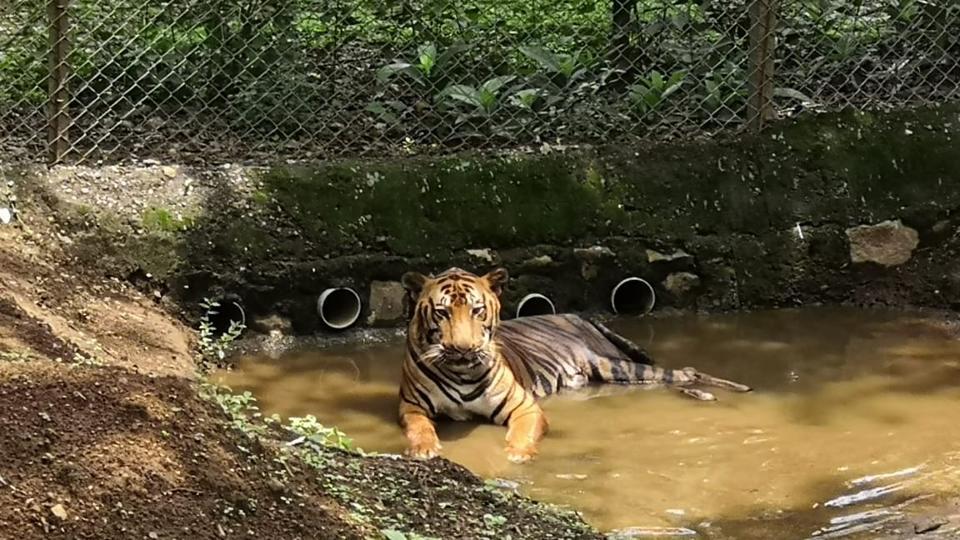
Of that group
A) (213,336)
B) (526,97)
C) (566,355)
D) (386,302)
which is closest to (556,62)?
(526,97)

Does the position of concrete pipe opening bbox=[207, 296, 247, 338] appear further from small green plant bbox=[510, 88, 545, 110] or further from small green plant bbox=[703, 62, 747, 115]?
small green plant bbox=[703, 62, 747, 115]

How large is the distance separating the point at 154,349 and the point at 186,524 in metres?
2.88

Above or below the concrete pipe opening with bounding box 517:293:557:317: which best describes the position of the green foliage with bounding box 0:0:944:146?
above

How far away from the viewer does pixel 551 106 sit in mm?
8102

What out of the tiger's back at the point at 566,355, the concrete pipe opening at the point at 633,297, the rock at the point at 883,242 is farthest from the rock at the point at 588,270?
the rock at the point at 883,242

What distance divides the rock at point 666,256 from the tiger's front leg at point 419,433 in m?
2.34

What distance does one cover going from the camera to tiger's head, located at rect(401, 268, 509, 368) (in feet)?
19.7

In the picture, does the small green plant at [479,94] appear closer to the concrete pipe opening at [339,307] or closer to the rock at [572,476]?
the concrete pipe opening at [339,307]

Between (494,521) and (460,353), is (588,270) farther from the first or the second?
(494,521)

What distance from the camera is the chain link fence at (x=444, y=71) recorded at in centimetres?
748

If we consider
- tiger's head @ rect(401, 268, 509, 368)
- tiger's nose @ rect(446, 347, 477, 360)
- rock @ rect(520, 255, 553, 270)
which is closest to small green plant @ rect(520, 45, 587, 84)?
rock @ rect(520, 255, 553, 270)

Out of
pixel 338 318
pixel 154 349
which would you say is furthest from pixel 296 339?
pixel 154 349

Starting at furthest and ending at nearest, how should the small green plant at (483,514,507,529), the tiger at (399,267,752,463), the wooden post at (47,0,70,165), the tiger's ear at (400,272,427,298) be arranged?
1. the wooden post at (47,0,70,165)
2. the tiger's ear at (400,272,427,298)
3. the tiger at (399,267,752,463)
4. the small green plant at (483,514,507,529)

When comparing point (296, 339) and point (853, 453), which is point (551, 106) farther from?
point (853, 453)
